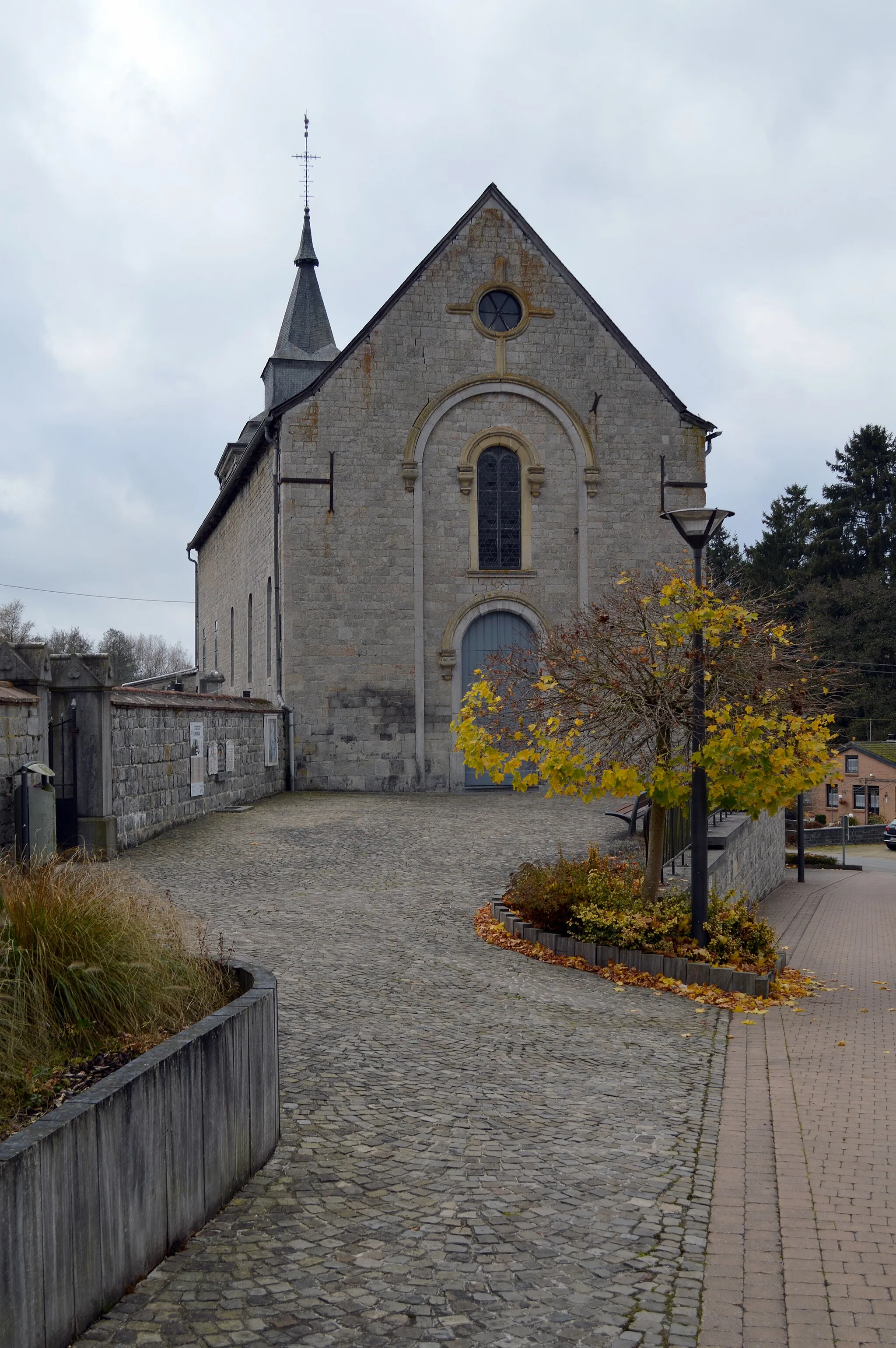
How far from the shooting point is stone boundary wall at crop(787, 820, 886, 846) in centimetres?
5250

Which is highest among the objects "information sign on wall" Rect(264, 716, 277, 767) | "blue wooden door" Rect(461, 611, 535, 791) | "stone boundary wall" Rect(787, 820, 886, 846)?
→ "blue wooden door" Rect(461, 611, 535, 791)

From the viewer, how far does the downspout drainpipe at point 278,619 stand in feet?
74.8

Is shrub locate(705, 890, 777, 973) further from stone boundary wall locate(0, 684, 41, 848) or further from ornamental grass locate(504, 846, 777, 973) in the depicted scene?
stone boundary wall locate(0, 684, 41, 848)

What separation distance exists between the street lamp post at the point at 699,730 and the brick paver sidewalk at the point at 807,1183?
1.22 metres

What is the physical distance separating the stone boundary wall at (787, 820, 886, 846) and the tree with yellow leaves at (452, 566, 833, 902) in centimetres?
4127

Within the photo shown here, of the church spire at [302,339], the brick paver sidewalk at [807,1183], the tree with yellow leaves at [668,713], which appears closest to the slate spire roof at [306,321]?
the church spire at [302,339]

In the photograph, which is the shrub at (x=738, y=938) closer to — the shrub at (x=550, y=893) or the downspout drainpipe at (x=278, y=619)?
the shrub at (x=550, y=893)

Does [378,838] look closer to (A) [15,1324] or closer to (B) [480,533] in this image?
(B) [480,533]

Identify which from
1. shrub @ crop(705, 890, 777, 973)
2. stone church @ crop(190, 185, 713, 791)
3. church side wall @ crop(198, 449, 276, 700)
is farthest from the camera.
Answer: church side wall @ crop(198, 449, 276, 700)

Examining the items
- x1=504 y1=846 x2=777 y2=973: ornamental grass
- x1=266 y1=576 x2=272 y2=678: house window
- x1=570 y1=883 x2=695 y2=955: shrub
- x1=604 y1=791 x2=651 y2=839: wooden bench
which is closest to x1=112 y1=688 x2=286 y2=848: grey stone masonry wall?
x1=266 y1=576 x2=272 y2=678: house window

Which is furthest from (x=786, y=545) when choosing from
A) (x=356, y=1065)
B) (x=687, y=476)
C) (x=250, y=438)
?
(x=356, y=1065)

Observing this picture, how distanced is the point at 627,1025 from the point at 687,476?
18.0m

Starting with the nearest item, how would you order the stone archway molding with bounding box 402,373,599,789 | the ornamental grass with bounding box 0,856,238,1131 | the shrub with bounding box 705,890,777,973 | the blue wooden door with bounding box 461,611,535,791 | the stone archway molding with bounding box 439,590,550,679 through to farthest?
the ornamental grass with bounding box 0,856,238,1131
the shrub with bounding box 705,890,777,973
the stone archway molding with bounding box 402,373,599,789
the stone archway molding with bounding box 439,590,550,679
the blue wooden door with bounding box 461,611,535,791

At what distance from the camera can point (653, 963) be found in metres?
9.70
